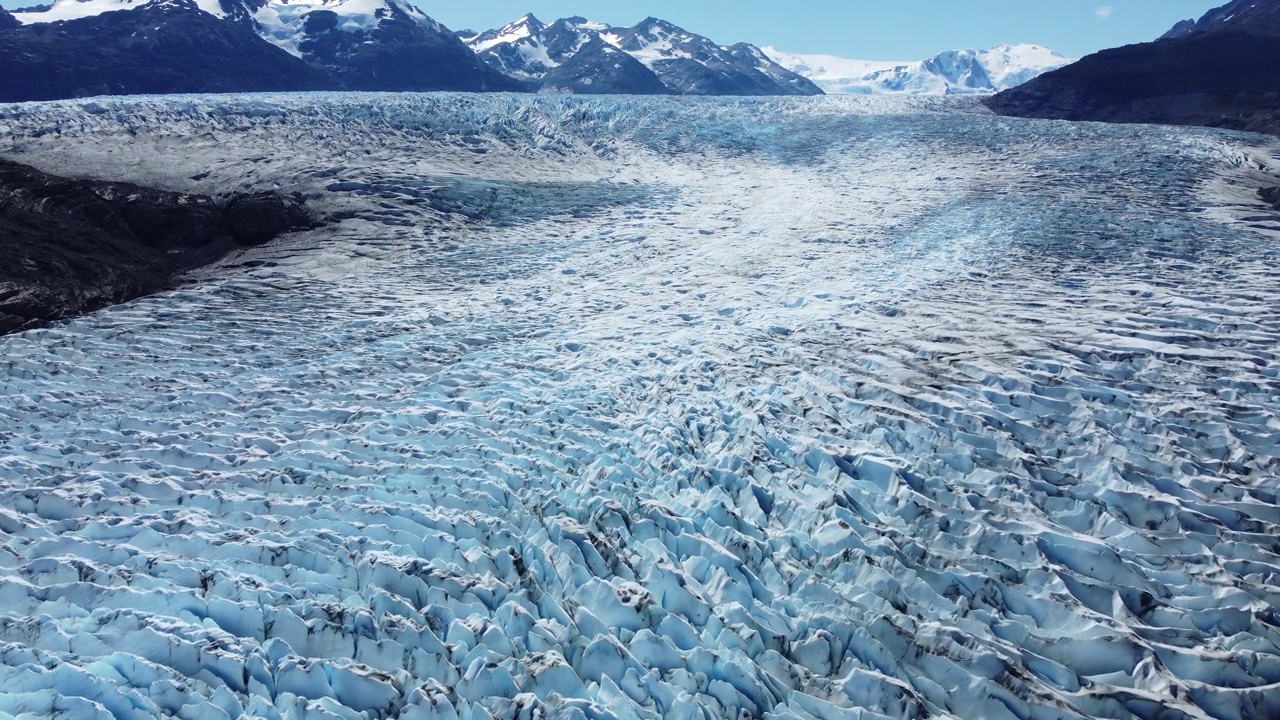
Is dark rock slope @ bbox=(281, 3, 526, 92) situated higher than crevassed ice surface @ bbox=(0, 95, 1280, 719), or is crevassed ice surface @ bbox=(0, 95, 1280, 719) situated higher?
dark rock slope @ bbox=(281, 3, 526, 92)

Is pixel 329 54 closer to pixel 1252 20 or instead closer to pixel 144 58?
pixel 144 58

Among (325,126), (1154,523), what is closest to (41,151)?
(325,126)

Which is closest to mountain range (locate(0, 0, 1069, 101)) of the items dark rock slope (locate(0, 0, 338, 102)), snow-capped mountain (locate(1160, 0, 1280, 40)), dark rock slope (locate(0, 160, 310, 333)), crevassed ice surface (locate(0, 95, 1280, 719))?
dark rock slope (locate(0, 0, 338, 102))

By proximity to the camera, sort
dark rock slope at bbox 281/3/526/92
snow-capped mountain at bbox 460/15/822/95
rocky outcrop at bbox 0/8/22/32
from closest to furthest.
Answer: rocky outcrop at bbox 0/8/22/32 < dark rock slope at bbox 281/3/526/92 < snow-capped mountain at bbox 460/15/822/95

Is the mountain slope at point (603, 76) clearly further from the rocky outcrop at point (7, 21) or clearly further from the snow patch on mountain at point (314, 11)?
the rocky outcrop at point (7, 21)

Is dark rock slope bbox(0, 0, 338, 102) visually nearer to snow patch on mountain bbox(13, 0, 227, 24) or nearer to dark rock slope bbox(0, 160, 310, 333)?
snow patch on mountain bbox(13, 0, 227, 24)
